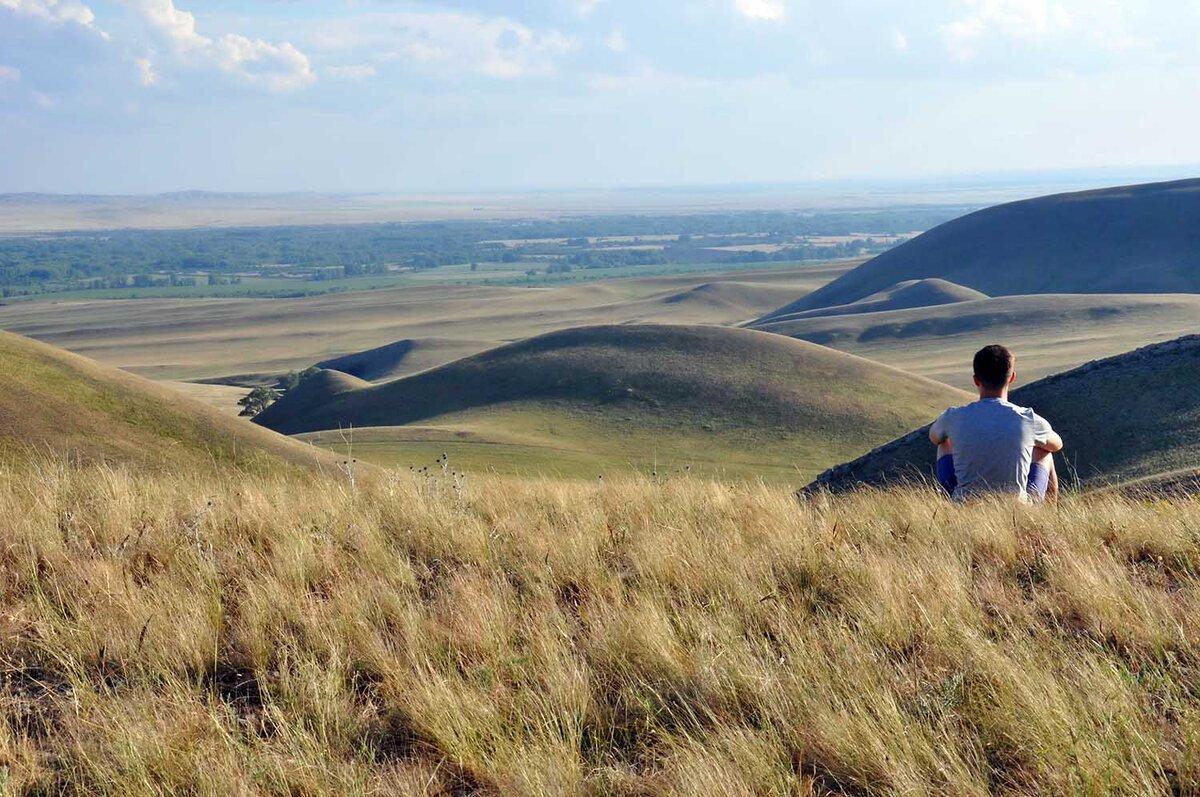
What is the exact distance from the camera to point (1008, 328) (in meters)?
86.2

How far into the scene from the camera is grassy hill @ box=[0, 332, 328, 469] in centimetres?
2078

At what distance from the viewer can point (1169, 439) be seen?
15.3 meters

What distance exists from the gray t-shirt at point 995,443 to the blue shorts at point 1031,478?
7 centimetres

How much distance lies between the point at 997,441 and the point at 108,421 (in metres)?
20.2

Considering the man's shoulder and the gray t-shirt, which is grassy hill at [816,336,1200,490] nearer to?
the gray t-shirt

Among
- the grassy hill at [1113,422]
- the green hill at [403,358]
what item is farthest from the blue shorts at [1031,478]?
the green hill at [403,358]

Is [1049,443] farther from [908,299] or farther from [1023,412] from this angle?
[908,299]

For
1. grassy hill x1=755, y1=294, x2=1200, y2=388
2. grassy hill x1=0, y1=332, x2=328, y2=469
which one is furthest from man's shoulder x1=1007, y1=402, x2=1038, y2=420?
grassy hill x1=755, y1=294, x2=1200, y2=388

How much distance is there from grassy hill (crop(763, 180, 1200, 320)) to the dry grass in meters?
122

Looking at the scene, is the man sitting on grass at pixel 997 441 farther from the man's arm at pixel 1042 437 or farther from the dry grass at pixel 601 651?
the dry grass at pixel 601 651

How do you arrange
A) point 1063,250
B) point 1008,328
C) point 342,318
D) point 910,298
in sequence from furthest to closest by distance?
1. point 342,318
2. point 1063,250
3. point 910,298
4. point 1008,328

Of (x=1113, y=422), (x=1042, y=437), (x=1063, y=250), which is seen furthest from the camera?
(x=1063, y=250)

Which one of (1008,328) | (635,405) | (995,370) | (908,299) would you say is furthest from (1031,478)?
(908,299)

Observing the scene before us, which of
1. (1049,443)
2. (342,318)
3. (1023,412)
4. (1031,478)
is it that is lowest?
(342,318)
